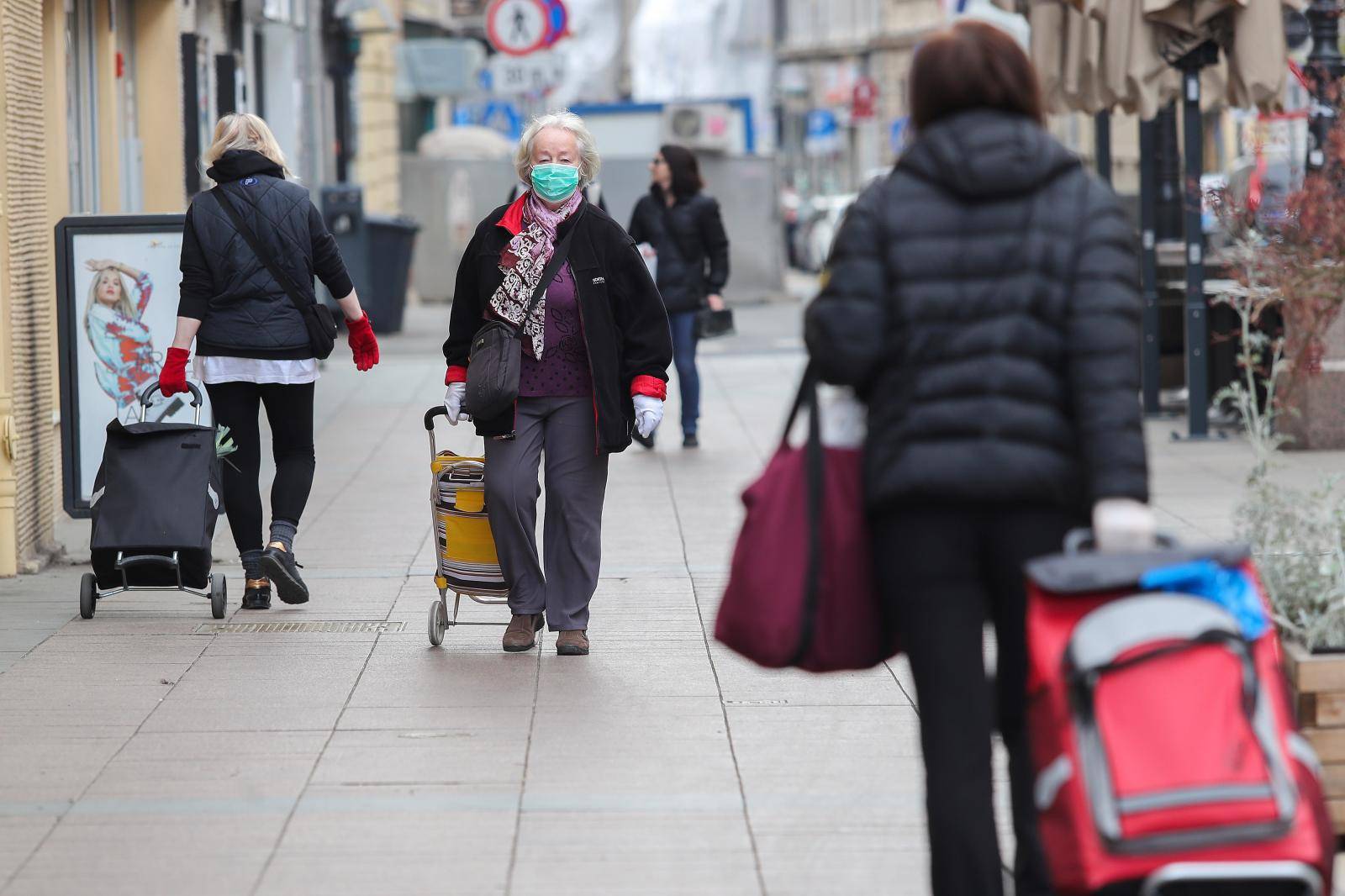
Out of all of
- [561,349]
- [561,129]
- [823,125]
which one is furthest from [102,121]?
[823,125]

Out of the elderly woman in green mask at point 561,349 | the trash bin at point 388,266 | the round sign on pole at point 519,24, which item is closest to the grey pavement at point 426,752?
the elderly woman in green mask at point 561,349

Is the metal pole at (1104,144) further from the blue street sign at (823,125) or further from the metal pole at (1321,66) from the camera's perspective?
the blue street sign at (823,125)

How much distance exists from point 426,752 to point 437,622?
4.42ft

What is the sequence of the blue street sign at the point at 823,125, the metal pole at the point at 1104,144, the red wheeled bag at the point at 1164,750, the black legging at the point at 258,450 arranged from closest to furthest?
the red wheeled bag at the point at 1164,750 → the black legging at the point at 258,450 → the metal pole at the point at 1104,144 → the blue street sign at the point at 823,125

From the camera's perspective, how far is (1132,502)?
10.9 feet

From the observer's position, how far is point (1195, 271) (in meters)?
12.1

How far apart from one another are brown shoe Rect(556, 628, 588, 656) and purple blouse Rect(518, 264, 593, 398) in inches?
30.6

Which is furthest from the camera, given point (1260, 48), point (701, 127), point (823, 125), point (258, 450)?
point (823, 125)

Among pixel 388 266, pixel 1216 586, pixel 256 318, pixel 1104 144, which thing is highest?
pixel 1104 144

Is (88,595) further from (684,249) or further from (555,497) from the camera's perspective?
(684,249)

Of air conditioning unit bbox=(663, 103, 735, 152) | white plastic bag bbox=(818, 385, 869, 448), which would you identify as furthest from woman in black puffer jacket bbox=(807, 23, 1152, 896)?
air conditioning unit bbox=(663, 103, 735, 152)

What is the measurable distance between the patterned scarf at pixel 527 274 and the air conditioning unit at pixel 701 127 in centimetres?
2036

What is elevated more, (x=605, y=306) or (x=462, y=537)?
(x=605, y=306)

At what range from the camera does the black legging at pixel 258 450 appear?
745 cm
